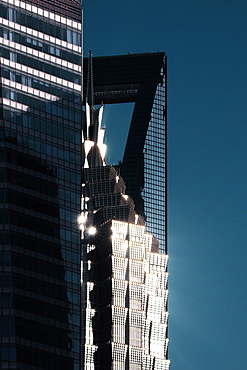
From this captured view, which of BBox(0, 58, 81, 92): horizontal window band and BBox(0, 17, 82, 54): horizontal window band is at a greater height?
BBox(0, 17, 82, 54): horizontal window band

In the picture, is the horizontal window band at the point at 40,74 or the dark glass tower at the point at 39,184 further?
the horizontal window band at the point at 40,74

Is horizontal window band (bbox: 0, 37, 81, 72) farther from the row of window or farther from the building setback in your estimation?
the row of window

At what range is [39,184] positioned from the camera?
184250 millimetres

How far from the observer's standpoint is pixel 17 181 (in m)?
181

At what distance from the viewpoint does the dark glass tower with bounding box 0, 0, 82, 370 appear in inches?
6841

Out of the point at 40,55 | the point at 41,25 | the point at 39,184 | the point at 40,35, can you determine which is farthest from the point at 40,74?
the point at 39,184

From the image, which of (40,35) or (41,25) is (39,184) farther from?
(41,25)

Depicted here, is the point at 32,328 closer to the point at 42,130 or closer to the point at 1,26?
the point at 42,130

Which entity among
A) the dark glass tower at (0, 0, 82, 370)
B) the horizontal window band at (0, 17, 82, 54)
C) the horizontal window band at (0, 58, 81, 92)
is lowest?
the dark glass tower at (0, 0, 82, 370)

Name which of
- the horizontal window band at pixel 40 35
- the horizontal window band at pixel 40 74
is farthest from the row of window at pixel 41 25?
the horizontal window band at pixel 40 74

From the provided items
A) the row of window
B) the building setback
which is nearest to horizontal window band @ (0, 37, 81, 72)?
the building setback

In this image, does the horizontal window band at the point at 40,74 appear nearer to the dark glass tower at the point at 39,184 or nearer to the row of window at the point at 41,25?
the dark glass tower at the point at 39,184

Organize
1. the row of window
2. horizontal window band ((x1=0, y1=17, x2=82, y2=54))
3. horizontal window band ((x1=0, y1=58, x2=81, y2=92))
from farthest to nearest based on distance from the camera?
the row of window → horizontal window band ((x1=0, y1=17, x2=82, y2=54)) → horizontal window band ((x1=0, y1=58, x2=81, y2=92))

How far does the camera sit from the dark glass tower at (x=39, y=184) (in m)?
174
